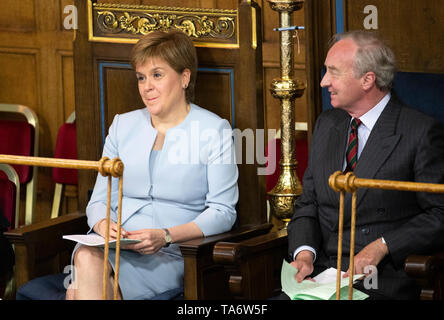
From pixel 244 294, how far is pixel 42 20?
2992mm

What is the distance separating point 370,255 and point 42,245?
48.6 inches

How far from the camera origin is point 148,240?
9.12 ft

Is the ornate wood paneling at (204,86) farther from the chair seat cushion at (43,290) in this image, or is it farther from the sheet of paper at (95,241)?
the sheet of paper at (95,241)

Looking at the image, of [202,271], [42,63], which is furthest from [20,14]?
[202,271]

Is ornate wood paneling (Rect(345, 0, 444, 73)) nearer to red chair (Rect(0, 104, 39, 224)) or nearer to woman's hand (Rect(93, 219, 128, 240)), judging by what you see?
woman's hand (Rect(93, 219, 128, 240))

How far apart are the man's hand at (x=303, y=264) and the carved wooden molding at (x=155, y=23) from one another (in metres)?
0.96

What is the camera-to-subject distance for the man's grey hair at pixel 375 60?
2701 millimetres

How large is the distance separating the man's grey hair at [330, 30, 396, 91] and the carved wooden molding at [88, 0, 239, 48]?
0.65m

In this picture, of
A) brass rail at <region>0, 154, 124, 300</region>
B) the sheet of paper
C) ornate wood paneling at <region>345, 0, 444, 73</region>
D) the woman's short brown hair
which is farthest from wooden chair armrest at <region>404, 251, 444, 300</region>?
the woman's short brown hair

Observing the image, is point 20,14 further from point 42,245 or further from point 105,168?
point 105,168

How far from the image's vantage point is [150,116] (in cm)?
318

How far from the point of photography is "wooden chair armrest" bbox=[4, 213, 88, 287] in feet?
9.50
